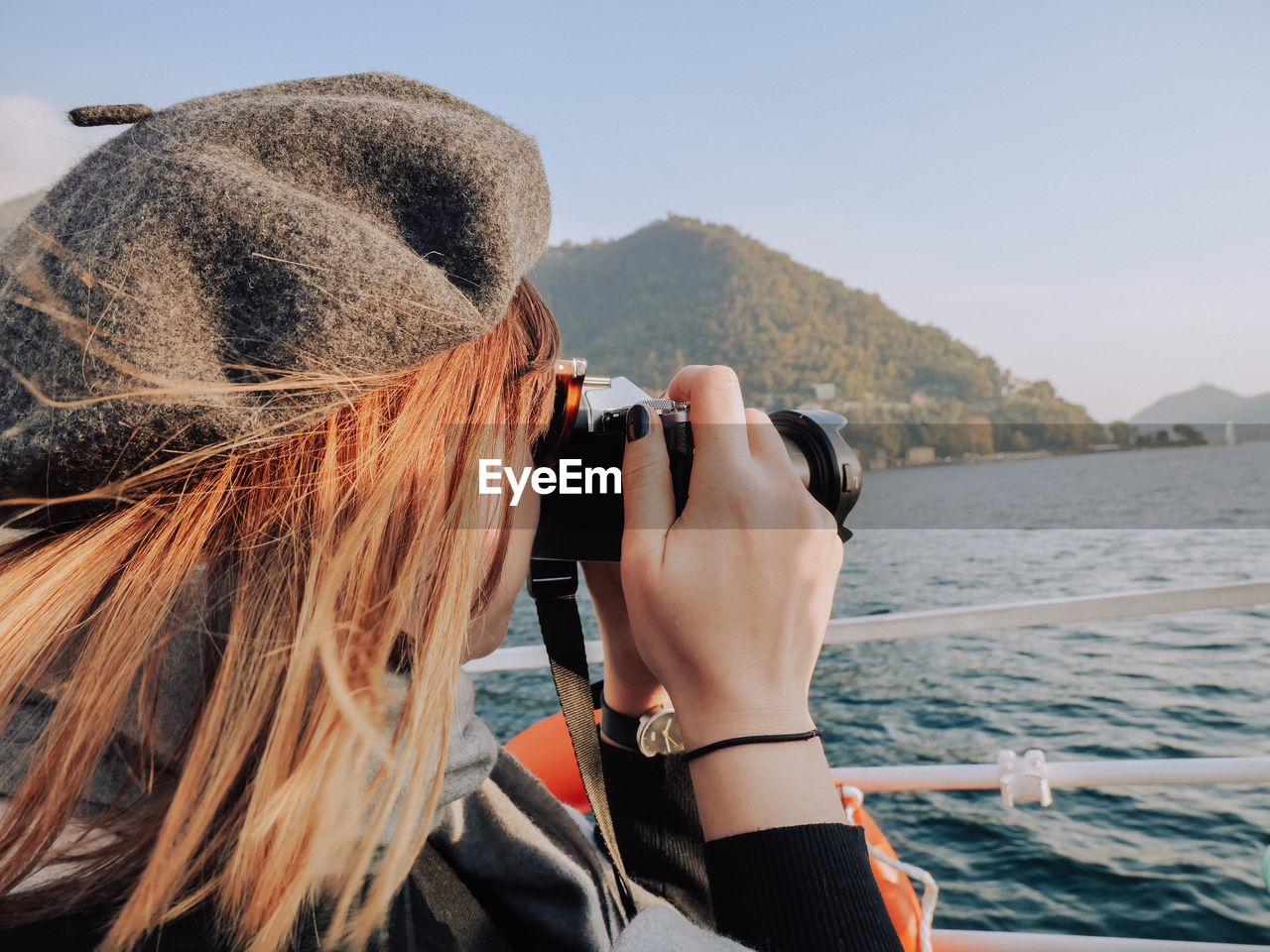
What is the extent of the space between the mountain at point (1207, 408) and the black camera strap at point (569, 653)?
89996 mm

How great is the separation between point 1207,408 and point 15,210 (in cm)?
10839

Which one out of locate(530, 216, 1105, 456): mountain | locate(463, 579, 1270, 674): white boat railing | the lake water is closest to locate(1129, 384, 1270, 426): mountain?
locate(530, 216, 1105, 456): mountain

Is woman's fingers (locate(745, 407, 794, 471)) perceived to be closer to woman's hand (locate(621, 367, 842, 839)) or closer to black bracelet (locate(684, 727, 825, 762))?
woman's hand (locate(621, 367, 842, 839))

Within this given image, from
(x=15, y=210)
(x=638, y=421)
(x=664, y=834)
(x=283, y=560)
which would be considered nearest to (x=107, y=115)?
(x=15, y=210)

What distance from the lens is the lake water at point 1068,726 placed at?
15.7 ft

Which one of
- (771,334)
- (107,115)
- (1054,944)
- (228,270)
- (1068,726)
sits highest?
(771,334)

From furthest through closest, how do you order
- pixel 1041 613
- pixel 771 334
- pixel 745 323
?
1. pixel 745 323
2. pixel 771 334
3. pixel 1041 613

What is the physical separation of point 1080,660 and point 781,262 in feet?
181

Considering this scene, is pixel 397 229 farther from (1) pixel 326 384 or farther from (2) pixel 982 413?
(2) pixel 982 413

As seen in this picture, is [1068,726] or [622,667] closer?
[622,667]

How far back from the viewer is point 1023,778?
1444 millimetres

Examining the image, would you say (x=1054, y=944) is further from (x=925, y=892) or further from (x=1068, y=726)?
(x=1068, y=726)

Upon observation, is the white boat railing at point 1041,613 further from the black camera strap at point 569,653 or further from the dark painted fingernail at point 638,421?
the dark painted fingernail at point 638,421

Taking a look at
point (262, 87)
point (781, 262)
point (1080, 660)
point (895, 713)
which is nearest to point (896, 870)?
point (262, 87)
